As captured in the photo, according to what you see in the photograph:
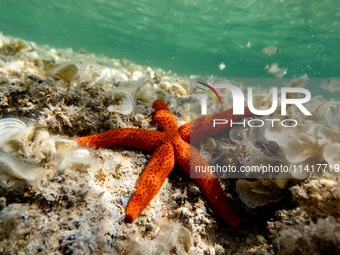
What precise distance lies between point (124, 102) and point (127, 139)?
79 cm

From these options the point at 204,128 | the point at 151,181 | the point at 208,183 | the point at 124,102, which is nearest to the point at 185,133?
the point at 204,128

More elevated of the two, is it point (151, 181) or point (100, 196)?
point (151, 181)

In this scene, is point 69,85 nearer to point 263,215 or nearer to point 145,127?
point 145,127

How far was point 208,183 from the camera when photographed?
2.32 m

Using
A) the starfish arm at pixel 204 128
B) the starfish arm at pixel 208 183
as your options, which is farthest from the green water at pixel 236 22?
the starfish arm at pixel 208 183

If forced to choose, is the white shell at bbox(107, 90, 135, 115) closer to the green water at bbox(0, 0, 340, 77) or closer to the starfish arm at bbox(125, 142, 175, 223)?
the starfish arm at bbox(125, 142, 175, 223)

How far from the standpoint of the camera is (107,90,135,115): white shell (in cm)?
297

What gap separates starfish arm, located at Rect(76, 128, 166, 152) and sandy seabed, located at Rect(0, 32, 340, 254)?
5.2 inches

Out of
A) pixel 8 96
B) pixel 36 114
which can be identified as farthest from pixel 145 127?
pixel 8 96

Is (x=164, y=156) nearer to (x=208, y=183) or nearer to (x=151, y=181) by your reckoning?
(x=151, y=181)

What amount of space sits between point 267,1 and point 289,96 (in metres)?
31.3

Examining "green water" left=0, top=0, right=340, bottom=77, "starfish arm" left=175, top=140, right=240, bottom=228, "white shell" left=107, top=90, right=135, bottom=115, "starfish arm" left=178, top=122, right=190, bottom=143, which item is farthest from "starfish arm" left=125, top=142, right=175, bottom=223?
"green water" left=0, top=0, right=340, bottom=77

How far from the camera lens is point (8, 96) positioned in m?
2.66

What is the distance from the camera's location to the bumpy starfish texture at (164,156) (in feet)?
6.82
